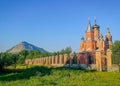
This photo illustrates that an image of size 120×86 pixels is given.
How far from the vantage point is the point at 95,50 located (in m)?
51.6

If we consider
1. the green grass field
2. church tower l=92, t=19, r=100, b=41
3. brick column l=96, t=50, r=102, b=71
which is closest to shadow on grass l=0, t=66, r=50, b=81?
the green grass field

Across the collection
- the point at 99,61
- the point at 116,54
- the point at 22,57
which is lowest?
the point at 99,61

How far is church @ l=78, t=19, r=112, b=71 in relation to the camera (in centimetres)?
4056

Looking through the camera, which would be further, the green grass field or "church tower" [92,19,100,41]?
"church tower" [92,19,100,41]

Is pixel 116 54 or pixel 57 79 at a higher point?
pixel 116 54

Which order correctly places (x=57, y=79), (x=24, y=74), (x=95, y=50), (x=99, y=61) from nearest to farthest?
(x=57, y=79), (x=24, y=74), (x=99, y=61), (x=95, y=50)

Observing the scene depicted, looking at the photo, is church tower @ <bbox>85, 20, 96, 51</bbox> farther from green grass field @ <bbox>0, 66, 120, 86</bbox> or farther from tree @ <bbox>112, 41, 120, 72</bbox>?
green grass field @ <bbox>0, 66, 120, 86</bbox>

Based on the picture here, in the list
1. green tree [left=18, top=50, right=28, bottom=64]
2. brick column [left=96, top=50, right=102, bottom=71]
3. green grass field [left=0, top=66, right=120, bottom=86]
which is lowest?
green grass field [left=0, top=66, right=120, bottom=86]

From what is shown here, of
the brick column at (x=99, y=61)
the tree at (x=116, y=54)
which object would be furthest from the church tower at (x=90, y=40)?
the brick column at (x=99, y=61)

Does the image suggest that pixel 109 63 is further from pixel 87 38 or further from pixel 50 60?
pixel 50 60

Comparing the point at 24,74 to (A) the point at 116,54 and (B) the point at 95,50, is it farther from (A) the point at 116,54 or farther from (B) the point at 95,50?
(B) the point at 95,50

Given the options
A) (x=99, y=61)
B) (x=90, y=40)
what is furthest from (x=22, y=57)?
(x=99, y=61)

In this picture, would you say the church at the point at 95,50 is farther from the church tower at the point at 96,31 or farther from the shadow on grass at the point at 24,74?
the shadow on grass at the point at 24,74

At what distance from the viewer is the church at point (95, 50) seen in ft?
133
